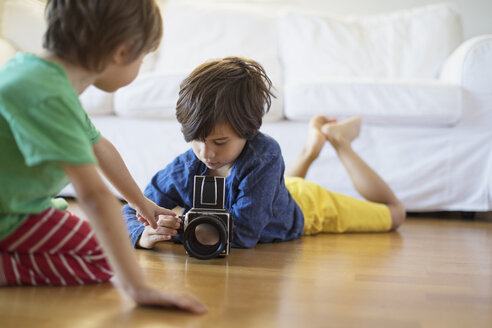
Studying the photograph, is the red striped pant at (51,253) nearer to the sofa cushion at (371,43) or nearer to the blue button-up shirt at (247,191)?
the blue button-up shirt at (247,191)

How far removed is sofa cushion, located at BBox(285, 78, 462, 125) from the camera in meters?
1.95

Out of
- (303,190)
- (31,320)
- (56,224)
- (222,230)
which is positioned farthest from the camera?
(303,190)

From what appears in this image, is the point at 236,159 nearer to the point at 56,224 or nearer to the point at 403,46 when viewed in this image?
the point at 56,224

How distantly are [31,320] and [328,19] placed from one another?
2141mm

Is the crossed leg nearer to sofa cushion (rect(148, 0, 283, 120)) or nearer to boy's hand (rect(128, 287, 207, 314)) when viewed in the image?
sofa cushion (rect(148, 0, 283, 120))

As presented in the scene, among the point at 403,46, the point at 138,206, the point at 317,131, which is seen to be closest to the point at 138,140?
the point at 317,131

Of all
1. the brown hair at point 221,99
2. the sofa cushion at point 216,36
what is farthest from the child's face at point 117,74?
the sofa cushion at point 216,36

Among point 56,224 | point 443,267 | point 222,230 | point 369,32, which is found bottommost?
point 443,267

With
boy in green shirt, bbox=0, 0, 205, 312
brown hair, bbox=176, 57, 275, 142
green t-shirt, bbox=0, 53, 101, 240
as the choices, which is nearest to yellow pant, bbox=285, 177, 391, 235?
brown hair, bbox=176, 57, 275, 142

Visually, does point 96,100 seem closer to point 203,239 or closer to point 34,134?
point 203,239

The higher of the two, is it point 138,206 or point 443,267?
point 138,206

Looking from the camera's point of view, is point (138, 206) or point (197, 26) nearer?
point (138, 206)

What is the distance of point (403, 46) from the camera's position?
248 cm

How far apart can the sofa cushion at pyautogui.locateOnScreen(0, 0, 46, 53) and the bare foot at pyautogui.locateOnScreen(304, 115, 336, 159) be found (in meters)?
1.32
